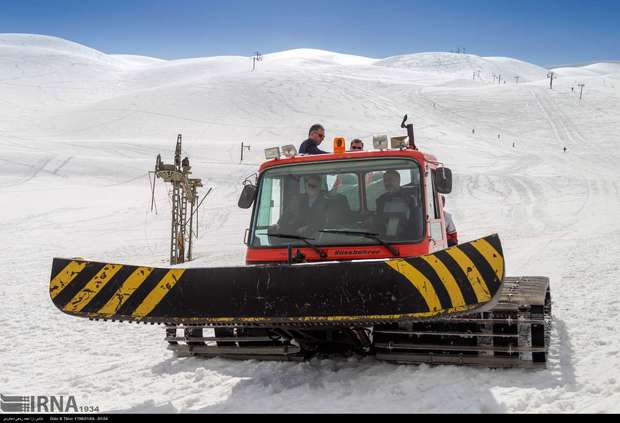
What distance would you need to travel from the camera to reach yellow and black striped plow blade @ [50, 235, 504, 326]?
15.6 feet

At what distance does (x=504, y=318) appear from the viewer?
550 centimetres

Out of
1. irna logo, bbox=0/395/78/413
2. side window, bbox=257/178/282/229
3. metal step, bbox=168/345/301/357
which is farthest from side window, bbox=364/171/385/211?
irna logo, bbox=0/395/78/413

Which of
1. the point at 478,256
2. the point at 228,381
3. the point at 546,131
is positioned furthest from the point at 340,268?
the point at 546,131

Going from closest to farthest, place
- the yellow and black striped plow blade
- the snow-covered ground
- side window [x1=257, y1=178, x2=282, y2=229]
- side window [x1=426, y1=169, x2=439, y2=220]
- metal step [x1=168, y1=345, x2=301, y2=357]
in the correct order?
1. the yellow and black striped plow blade
2. the snow-covered ground
3. metal step [x1=168, y1=345, x2=301, y2=357]
4. side window [x1=426, y1=169, x2=439, y2=220]
5. side window [x1=257, y1=178, x2=282, y2=229]

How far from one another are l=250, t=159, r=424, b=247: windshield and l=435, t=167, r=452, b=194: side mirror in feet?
0.68

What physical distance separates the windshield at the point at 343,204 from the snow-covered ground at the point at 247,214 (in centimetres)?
116

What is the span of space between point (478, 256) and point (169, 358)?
3.26 meters

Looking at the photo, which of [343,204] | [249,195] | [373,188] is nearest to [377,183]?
[373,188]

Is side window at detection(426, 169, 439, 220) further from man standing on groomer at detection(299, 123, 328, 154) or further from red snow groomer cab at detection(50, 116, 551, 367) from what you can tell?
man standing on groomer at detection(299, 123, 328, 154)

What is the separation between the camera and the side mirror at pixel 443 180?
20.0 feet

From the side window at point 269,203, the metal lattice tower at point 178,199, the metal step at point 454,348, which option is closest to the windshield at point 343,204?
Result: the side window at point 269,203

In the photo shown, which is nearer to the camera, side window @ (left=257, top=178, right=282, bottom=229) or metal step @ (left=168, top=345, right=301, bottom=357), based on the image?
metal step @ (left=168, top=345, right=301, bottom=357)

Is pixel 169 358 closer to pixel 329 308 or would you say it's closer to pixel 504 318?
pixel 329 308

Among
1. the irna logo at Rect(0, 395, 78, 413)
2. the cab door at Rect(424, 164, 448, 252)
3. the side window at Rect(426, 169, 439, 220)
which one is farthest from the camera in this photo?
the side window at Rect(426, 169, 439, 220)
